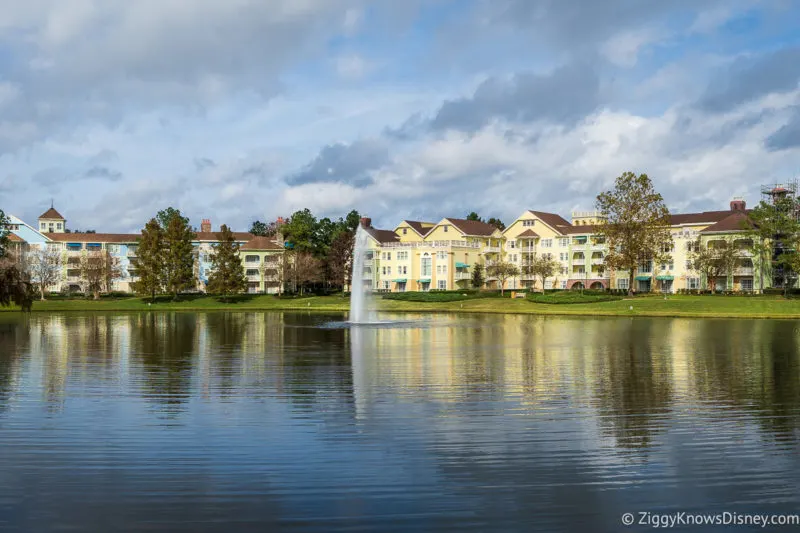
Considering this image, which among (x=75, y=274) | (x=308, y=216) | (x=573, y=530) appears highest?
(x=308, y=216)

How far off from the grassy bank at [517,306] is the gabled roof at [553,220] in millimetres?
32282

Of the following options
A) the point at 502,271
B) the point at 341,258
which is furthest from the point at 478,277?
the point at 341,258

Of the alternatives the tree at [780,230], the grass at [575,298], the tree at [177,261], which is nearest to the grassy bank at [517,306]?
the grass at [575,298]

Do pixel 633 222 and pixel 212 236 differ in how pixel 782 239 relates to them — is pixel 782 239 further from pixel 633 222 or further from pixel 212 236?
pixel 212 236

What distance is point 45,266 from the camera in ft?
392

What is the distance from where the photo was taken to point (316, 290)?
127562mm

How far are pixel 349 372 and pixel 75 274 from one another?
387ft

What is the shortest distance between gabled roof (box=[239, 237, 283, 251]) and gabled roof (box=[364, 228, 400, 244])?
15.8 meters

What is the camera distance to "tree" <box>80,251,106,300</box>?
112688mm

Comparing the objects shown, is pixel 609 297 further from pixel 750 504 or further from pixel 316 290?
pixel 750 504

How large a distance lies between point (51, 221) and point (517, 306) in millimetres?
114521

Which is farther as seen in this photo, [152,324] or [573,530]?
[152,324]

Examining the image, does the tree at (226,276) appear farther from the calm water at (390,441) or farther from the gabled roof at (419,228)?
the calm water at (390,441)

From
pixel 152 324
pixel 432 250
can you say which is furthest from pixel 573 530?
pixel 432 250
